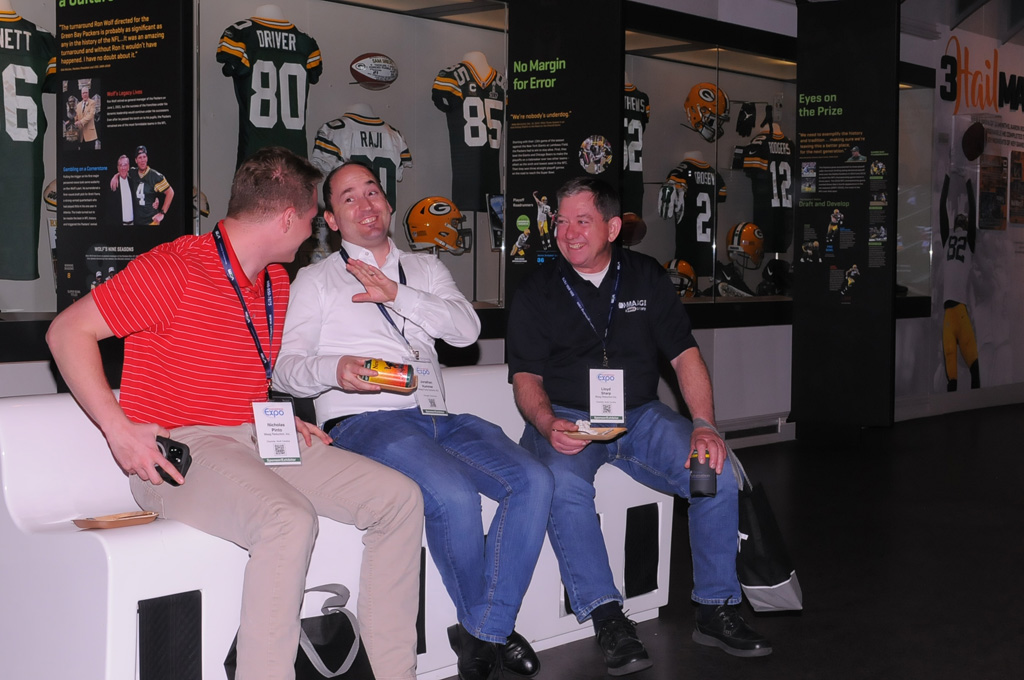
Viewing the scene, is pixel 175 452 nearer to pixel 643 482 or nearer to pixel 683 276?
pixel 643 482

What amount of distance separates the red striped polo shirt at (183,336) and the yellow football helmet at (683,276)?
17.5 feet

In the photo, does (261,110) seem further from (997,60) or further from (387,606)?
(997,60)

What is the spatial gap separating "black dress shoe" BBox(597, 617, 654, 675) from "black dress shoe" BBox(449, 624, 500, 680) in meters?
0.36

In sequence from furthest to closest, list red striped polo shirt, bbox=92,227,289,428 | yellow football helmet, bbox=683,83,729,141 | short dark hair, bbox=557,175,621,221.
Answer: yellow football helmet, bbox=683,83,729,141 < short dark hair, bbox=557,175,621,221 < red striped polo shirt, bbox=92,227,289,428

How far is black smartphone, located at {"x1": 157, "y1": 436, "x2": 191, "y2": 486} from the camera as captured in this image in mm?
2385

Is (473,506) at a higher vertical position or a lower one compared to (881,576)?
higher

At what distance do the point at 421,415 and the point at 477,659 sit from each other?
2.44ft

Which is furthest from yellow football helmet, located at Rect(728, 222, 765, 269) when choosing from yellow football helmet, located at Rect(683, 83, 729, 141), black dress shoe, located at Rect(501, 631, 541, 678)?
black dress shoe, located at Rect(501, 631, 541, 678)

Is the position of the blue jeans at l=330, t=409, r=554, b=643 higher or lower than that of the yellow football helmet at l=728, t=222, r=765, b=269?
lower

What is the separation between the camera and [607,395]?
128 inches

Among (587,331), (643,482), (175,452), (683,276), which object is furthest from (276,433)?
(683,276)

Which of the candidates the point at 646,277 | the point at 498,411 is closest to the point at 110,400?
the point at 498,411

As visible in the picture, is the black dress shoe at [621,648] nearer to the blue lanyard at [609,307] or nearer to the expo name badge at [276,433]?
the blue lanyard at [609,307]

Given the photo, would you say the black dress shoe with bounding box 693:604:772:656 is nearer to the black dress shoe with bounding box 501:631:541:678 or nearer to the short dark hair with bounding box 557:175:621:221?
the black dress shoe with bounding box 501:631:541:678
